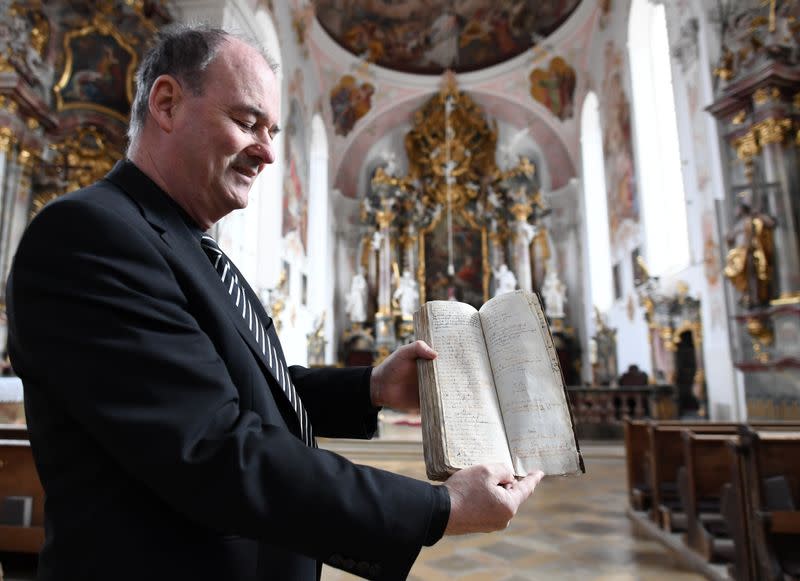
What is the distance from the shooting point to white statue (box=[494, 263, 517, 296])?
18422 mm

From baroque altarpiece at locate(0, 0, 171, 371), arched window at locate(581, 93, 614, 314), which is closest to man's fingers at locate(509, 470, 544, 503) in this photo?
baroque altarpiece at locate(0, 0, 171, 371)

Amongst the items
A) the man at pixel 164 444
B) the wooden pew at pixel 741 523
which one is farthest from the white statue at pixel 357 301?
the man at pixel 164 444

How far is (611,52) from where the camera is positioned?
14398mm

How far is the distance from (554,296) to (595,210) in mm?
2874

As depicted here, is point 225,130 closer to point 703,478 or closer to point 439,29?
point 703,478

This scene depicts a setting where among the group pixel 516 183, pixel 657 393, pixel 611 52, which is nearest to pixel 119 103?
pixel 657 393

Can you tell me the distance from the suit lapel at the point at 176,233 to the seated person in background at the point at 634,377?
12.0 meters

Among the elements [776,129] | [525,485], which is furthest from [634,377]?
[525,485]

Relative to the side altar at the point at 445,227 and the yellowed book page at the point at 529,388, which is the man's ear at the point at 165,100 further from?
the side altar at the point at 445,227

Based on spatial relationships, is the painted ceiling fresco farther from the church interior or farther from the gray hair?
the gray hair

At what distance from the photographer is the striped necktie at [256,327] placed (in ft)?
4.12

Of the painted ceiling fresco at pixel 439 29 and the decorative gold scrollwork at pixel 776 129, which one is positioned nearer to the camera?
the decorative gold scrollwork at pixel 776 129

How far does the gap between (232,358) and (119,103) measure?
9.68 m

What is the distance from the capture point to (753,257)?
7.77 metres
